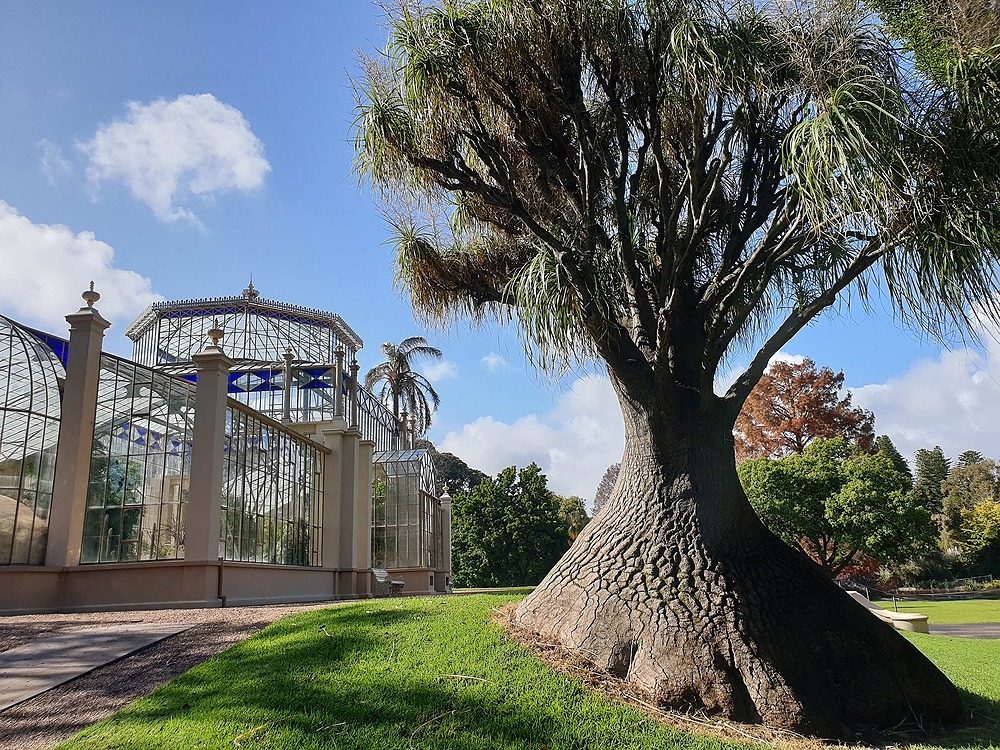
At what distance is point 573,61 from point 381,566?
62.3 ft

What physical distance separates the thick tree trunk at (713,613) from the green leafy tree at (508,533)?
25176 mm

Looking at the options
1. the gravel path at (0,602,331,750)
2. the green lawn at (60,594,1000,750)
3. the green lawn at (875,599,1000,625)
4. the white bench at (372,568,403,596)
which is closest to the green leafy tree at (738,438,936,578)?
the green lawn at (875,599,1000,625)

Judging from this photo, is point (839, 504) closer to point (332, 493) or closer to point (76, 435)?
point (332, 493)

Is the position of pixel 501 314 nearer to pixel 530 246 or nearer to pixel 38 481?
pixel 530 246

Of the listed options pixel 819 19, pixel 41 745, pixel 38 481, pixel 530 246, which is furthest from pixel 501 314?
pixel 38 481

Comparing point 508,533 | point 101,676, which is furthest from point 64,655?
point 508,533

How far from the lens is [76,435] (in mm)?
12594

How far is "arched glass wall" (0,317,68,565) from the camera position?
1185 centimetres

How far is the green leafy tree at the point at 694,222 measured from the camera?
5.52m

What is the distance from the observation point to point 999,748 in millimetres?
5043

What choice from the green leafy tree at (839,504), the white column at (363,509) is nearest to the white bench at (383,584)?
the white column at (363,509)

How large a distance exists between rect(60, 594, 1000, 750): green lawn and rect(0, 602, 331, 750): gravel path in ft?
0.78

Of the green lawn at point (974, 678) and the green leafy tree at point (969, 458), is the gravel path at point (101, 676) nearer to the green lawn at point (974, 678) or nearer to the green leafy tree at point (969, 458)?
the green lawn at point (974, 678)

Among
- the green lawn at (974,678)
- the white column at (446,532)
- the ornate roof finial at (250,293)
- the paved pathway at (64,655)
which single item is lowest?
the green lawn at (974,678)
